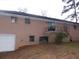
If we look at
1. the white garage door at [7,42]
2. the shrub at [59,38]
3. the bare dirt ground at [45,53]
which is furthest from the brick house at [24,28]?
the bare dirt ground at [45,53]

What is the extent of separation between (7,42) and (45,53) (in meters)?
5.87

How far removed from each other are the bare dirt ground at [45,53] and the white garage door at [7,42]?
4.26ft

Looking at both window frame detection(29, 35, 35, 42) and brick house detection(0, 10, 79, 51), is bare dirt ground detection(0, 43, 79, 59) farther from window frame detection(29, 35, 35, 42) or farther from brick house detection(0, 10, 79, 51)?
window frame detection(29, 35, 35, 42)

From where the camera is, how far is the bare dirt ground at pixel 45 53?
23.3m

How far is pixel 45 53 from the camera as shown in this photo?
2420 centimetres

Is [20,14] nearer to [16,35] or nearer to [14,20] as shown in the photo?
[14,20]

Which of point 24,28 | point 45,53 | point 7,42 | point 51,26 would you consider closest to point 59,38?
point 51,26

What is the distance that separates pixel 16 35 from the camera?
28.0 metres

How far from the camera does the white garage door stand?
26.3 meters

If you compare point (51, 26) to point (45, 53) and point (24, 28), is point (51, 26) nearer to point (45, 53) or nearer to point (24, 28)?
point (24, 28)

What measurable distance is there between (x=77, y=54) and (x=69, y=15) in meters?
19.6

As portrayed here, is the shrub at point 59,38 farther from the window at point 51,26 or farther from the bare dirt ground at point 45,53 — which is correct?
the window at point 51,26

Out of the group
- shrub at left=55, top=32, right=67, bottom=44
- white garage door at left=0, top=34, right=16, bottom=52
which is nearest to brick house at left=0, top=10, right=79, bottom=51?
white garage door at left=0, top=34, right=16, bottom=52

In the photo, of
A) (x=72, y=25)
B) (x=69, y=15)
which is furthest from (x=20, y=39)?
(x=69, y=15)
